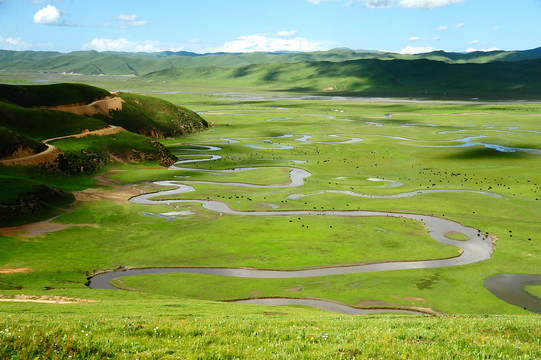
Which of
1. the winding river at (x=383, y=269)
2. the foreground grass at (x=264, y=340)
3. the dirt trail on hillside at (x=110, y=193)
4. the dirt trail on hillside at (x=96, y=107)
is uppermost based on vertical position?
the dirt trail on hillside at (x=96, y=107)

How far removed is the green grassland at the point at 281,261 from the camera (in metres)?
20.8

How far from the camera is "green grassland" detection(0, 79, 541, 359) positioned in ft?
68.2

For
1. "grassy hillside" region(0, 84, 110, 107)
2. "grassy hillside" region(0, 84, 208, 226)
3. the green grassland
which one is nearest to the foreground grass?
the green grassland

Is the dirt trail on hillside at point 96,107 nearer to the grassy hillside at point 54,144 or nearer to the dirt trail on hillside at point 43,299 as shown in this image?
the grassy hillside at point 54,144

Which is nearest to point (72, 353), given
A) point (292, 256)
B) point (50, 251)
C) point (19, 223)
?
point (292, 256)

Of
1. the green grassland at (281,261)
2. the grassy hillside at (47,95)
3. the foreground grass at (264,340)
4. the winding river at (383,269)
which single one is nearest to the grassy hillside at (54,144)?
the grassy hillside at (47,95)

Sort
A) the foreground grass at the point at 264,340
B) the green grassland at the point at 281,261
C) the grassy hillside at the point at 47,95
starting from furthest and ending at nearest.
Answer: the grassy hillside at the point at 47,95
the green grassland at the point at 281,261
the foreground grass at the point at 264,340

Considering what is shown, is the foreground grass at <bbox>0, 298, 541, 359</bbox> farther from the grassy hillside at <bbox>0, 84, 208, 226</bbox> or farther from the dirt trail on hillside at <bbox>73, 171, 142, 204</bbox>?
the dirt trail on hillside at <bbox>73, 171, 142, 204</bbox>

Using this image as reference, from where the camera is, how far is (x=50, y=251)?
71.2 m

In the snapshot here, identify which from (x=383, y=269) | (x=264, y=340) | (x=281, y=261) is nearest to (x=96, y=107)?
(x=281, y=261)

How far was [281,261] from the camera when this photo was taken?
67000mm

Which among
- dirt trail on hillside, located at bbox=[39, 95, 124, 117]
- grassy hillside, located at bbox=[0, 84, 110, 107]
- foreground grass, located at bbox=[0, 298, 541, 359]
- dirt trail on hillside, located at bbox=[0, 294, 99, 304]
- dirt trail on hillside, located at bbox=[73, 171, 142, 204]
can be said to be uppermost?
grassy hillside, located at bbox=[0, 84, 110, 107]

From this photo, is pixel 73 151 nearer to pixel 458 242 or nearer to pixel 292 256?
pixel 292 256

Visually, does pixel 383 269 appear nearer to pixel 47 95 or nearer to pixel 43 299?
pixel 43 299
